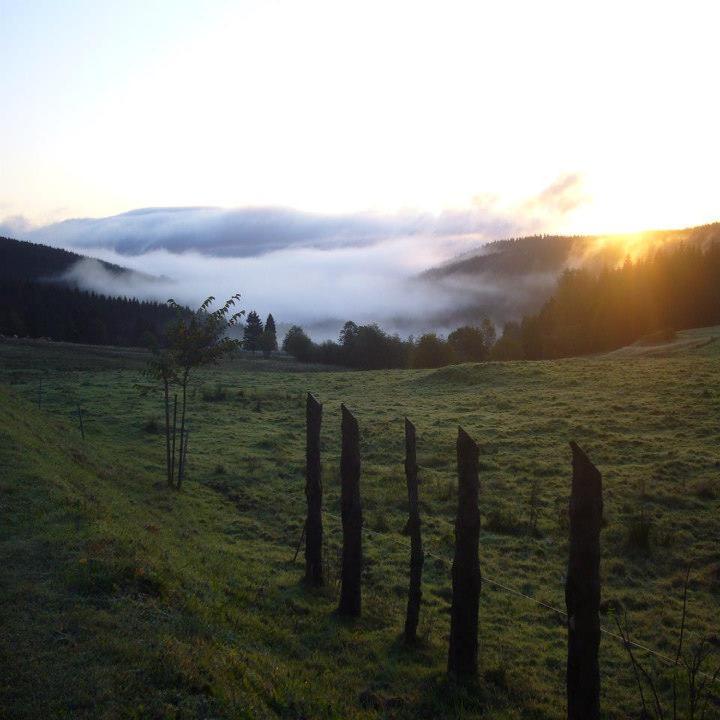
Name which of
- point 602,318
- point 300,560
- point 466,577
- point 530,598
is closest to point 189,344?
point 300,560

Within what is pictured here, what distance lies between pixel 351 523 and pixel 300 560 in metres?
4.07

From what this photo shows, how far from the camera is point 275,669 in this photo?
8.90 metres

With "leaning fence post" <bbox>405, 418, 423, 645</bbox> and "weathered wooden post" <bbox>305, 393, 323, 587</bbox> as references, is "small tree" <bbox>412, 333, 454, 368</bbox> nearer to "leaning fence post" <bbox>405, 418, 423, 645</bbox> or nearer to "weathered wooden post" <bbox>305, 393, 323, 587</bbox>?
"weathered wooden post" <bbox>305, 393, 323, 587</bbox>

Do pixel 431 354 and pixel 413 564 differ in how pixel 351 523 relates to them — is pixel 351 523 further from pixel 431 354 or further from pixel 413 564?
pixel 431 354

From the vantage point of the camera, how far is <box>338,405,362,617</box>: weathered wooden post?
40.7 ft

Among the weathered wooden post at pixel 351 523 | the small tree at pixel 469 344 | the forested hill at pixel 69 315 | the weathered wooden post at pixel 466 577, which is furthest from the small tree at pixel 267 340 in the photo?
the weathered wooden post at pixel 466 577

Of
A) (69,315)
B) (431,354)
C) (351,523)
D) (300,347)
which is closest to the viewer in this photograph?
(351,523)

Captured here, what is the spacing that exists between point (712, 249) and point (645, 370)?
6460 cm

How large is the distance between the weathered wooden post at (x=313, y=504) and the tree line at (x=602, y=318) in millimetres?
73550

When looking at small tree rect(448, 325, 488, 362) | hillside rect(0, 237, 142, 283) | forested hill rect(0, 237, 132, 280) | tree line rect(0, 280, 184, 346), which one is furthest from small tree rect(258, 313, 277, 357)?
forested hill rect(0, 237, 132, 280)

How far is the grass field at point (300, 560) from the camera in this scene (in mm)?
7922

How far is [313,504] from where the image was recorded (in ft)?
46.4

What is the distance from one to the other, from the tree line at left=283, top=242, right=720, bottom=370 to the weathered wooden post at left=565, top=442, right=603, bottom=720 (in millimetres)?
78587

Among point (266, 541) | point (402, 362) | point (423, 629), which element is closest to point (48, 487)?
point (266, 541)
